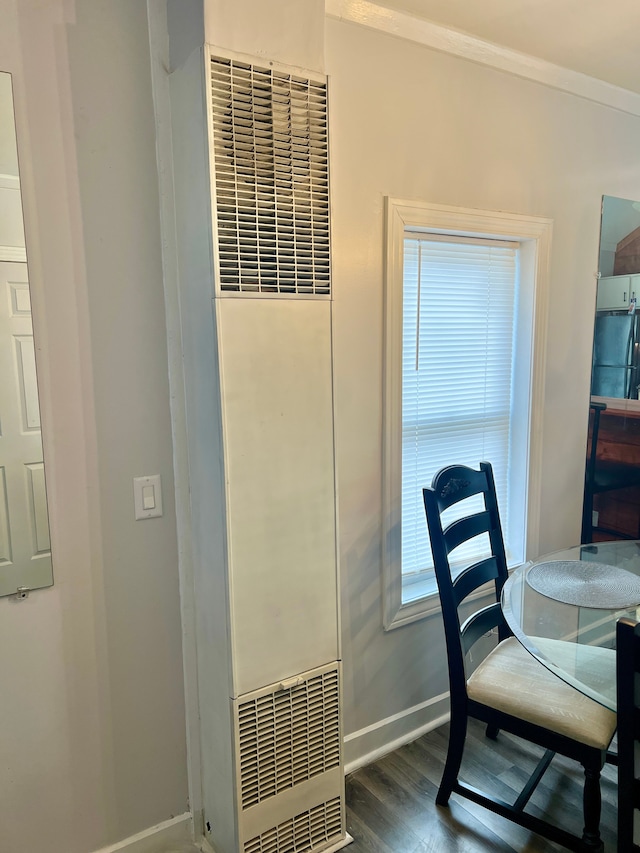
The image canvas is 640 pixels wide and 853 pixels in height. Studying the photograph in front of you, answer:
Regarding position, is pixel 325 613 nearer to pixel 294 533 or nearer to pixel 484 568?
pixel 294 533

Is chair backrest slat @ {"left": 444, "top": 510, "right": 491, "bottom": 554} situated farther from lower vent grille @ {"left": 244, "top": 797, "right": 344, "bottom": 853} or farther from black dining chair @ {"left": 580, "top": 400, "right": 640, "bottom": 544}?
black dining chair @ {"left": 580, "top": 400, "right": 640, "bottom": 544}

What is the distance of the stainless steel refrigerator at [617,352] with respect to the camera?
2.76 metres

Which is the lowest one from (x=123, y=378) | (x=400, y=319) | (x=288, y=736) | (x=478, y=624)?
(x=288, y=736)

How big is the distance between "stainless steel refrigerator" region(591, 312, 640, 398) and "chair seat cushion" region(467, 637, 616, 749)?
1482 mm

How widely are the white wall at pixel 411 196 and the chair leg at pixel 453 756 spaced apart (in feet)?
1.10

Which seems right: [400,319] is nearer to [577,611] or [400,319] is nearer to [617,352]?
[577,611]

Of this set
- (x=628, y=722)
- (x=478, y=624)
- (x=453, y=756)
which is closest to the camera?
(x=628, y=722)

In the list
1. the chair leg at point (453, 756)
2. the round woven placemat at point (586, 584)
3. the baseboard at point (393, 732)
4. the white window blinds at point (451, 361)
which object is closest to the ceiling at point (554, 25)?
the white window blinds at point (451, 361)

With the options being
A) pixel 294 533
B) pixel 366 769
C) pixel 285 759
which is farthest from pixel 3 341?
pixel 366 769

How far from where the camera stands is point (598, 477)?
286cm

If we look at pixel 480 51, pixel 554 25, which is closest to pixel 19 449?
pixel 480 51

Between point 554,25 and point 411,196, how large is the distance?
764 millimetres

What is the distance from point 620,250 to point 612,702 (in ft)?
7.03

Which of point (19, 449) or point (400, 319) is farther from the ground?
point (400, 319)
